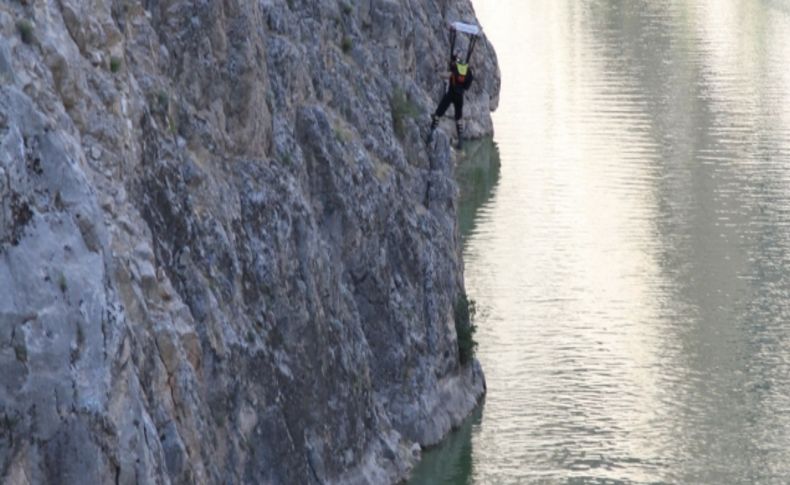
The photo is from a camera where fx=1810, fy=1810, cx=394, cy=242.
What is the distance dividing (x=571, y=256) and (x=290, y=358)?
80.5ft

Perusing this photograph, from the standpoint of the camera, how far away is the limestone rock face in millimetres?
20172

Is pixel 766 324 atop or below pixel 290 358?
below

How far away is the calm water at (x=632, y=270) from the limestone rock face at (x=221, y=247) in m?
2.78

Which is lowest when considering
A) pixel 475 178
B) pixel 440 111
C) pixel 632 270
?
pixel 475 178

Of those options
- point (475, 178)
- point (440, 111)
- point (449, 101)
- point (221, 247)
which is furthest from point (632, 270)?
point (221, 247)

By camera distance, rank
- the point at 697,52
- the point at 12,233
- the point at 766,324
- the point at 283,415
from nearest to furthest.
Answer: the point at 12,233 → the point at 283,415 → the point at 766,324 → the point at 697,52

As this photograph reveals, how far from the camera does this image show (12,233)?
20.0 m

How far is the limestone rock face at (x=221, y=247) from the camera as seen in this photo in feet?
66.2

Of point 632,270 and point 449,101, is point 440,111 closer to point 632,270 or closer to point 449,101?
point 449,101

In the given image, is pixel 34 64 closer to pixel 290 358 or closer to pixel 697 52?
A: pixel 290 358

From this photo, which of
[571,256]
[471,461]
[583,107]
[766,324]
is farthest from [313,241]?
[583,107]

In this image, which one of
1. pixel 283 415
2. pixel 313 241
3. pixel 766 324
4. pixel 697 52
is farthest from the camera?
pixel 697 52

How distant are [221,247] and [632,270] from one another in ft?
84.3

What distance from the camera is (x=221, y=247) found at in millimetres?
27156
